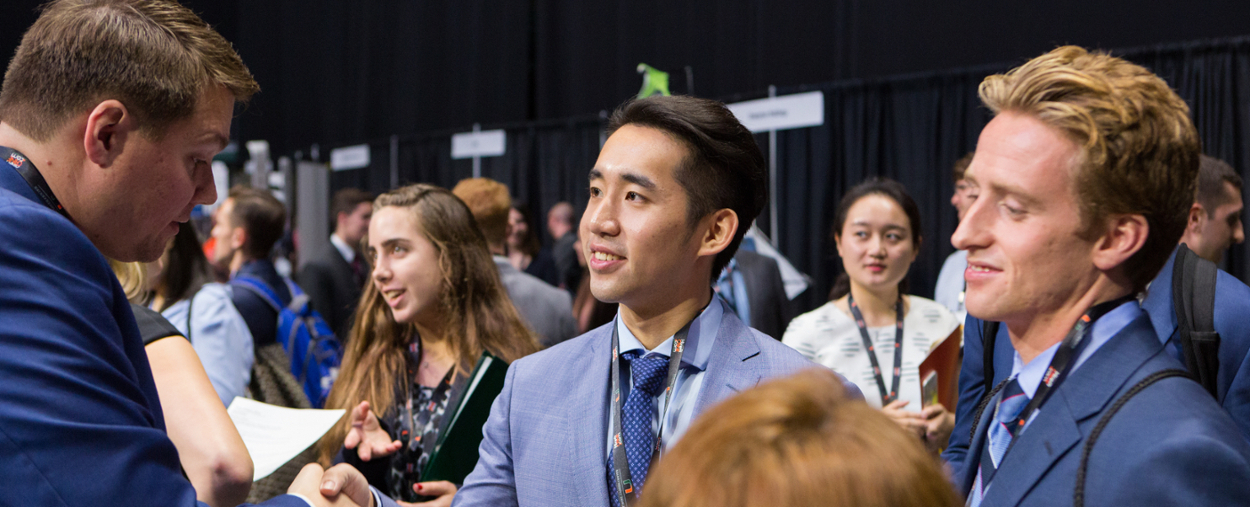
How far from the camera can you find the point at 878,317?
3281mm

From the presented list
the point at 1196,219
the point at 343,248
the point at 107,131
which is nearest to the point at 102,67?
the point at 107,131

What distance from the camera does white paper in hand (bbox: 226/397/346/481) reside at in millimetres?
1881

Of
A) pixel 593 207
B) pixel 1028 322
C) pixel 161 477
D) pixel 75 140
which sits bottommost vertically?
pixel 161 477

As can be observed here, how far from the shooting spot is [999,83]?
130 centimetres

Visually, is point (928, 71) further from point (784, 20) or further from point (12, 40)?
point (12, 40)

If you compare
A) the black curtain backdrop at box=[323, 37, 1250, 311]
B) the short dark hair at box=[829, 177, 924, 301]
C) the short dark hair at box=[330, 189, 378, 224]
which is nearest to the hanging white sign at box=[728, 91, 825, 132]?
the black curtain backdrop at box=[323, 37, 1250, 311]

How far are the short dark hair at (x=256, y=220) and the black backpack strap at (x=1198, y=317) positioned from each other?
3563 millimetres

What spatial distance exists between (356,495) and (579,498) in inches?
18.9

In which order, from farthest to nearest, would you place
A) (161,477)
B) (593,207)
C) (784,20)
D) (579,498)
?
(784,20), (593,207), (579,498), (161,477)

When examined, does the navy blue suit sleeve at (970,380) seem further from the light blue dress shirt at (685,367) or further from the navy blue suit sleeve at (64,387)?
the navy blue suit sleeve at (64,387)

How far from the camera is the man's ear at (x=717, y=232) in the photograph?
1.59 metres

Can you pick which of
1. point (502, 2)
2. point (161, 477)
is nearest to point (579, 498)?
point (161, 477)

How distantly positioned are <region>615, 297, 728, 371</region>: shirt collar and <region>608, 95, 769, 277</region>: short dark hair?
0.52 ft

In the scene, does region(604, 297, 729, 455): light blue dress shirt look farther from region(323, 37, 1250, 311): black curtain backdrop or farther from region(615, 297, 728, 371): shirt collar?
region(323, 37, 1250, 311): black curtain backdrop
